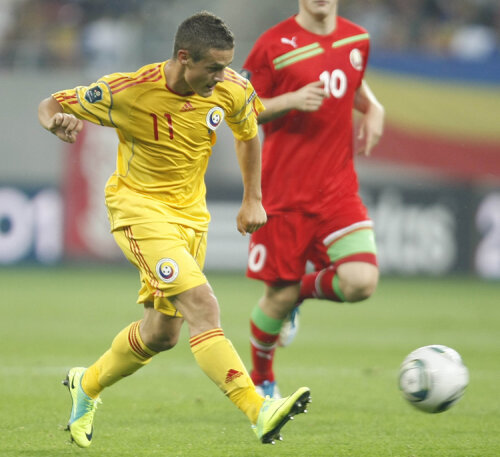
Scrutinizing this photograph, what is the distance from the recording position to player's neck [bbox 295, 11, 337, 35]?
20.4 ft

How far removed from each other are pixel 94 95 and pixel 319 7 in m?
1.90

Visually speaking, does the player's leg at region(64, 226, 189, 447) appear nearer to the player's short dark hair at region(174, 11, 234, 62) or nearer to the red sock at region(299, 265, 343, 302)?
the player's short dark hair at region(174, 11, 234, 62)

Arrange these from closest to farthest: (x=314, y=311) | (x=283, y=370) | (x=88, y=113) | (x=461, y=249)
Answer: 1. (x=88, y=113)
2. (x=283, y=370)
3. (x=314, y=311)
4. (x=461, y=249)

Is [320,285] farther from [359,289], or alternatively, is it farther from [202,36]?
[202,36]

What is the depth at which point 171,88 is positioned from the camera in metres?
4.75

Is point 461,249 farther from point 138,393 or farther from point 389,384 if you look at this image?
point 138,393

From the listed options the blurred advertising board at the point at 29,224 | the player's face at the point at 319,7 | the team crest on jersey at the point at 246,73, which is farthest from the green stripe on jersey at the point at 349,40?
the blurred advertising board at the point at 29,224

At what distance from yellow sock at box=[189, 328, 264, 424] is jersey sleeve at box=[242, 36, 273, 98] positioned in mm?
2079

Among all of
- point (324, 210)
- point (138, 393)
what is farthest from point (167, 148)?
point (138, 393)

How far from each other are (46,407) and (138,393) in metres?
0.74

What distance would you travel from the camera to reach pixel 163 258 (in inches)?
181

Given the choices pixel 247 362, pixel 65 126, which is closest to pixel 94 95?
pixel 65 126

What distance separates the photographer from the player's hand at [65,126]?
450cm

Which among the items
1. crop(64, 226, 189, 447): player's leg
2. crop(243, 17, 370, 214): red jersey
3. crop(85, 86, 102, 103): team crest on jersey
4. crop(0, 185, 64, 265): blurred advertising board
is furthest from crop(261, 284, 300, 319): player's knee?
crop(0, 185, 64, 265): blurred advertising board
